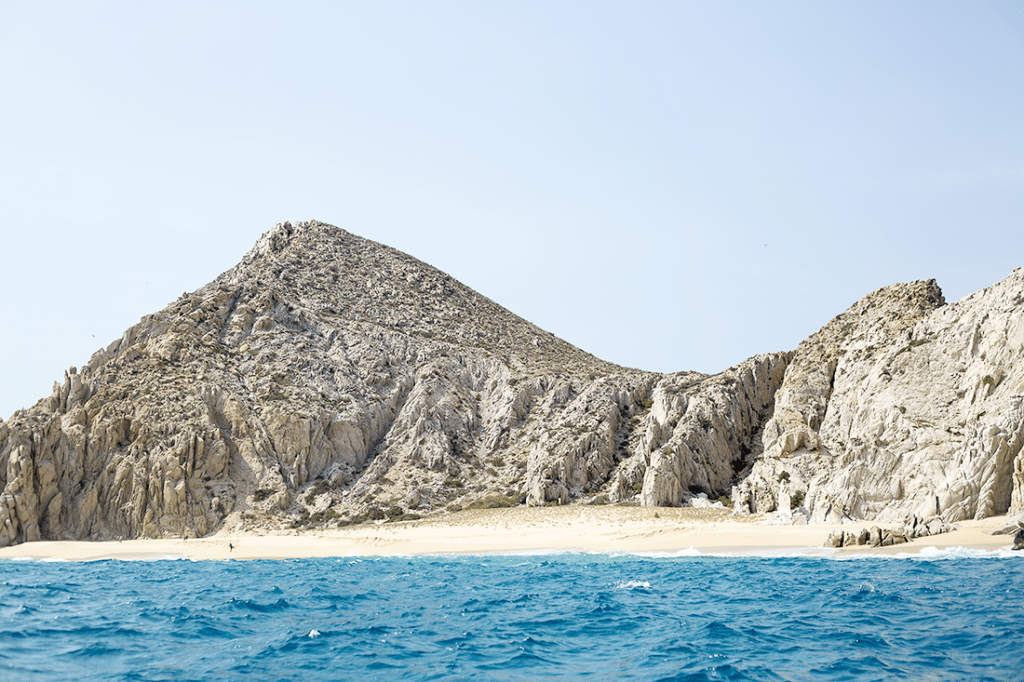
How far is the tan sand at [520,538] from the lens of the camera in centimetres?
3622

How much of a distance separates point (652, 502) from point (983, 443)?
19952 millimetres

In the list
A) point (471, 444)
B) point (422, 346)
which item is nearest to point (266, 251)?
point (422, 346)

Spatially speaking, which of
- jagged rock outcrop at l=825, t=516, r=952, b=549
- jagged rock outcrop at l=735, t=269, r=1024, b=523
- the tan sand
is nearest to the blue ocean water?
jagged rock outcrop at l=825, t=516, r=952, b=549

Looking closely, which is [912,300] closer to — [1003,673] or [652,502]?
[652,502]

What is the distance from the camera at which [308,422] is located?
5850cm

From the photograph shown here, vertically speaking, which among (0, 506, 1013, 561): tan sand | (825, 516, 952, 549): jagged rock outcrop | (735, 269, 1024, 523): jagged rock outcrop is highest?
(735, 269, 1024, 523): jagged rock outcrop

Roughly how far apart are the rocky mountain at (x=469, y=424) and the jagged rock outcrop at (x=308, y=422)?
0.16 m

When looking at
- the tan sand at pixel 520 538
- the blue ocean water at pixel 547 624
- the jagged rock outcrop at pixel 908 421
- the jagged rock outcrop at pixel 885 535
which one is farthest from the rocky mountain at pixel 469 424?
the blue ocean water at pixel 547 624

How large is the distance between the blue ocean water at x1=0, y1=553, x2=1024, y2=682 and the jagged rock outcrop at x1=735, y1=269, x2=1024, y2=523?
9.40m

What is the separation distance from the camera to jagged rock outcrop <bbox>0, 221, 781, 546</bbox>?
51562 millimetres

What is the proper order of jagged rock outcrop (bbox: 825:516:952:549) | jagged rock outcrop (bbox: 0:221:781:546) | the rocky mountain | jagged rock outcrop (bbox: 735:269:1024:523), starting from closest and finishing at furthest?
jagged rock outcrop (bbox: 825:516:952:549)
jagged rock outcrop (bbox: 735:269:1024:523)
the rocky mountain
jagged rock outcrop (bbox: 0:221:781:546)

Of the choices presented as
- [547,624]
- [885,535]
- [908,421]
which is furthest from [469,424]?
[547,624]

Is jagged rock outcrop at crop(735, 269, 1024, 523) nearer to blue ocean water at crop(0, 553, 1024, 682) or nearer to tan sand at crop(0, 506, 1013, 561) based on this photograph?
tan sand at crop(0, 506, 1013, 561)

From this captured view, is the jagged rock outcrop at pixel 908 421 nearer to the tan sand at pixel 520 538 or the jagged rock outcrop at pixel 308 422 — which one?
the tan sand at pixel 520 538
